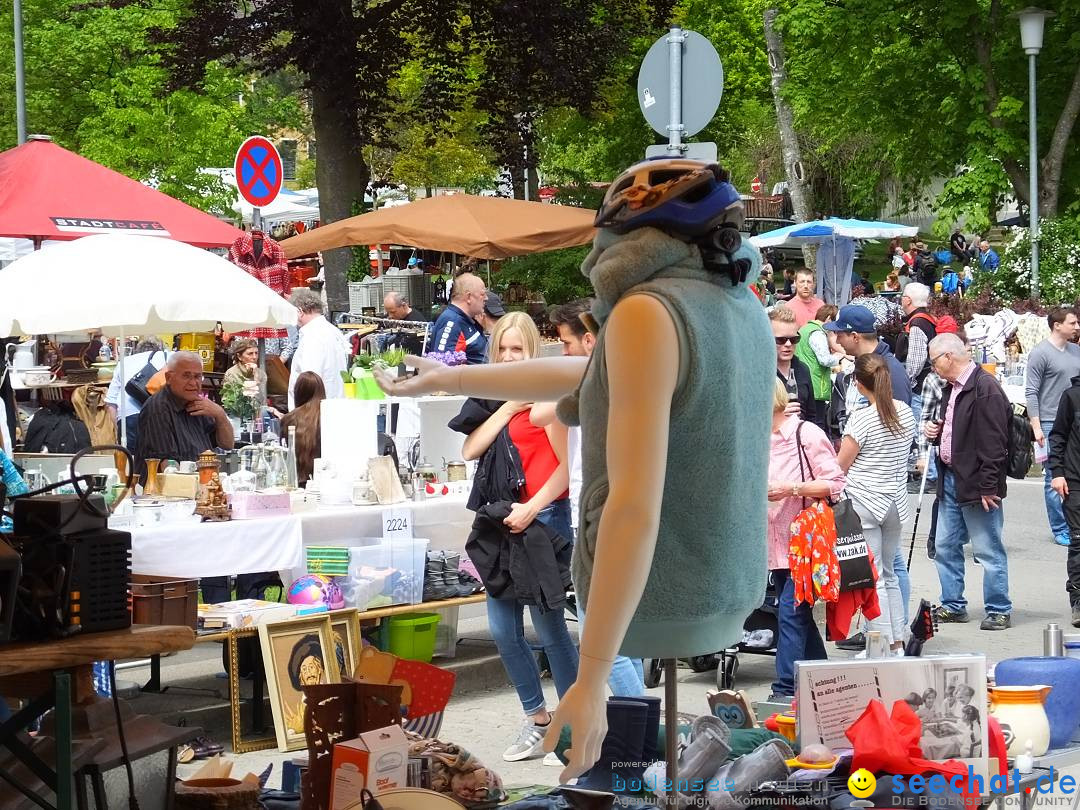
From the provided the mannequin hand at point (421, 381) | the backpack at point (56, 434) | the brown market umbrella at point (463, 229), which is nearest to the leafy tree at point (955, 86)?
the brown market umbrella at point (463, 229)

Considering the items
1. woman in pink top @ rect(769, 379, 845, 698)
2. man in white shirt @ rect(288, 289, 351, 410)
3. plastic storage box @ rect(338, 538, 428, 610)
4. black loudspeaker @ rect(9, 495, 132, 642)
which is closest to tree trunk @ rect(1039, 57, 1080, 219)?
man in white shirt @ rect(288, 289, 351, 410)

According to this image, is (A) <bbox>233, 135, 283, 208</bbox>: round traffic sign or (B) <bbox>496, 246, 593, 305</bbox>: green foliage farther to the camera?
(B) <bbox>496, 246, 593, 305</bbox>: green foliage

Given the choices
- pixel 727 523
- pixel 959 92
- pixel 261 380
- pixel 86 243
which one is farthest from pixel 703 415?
pixel 959 92

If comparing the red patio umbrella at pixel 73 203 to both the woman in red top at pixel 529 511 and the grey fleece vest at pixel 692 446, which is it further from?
the grey fleece vest at pixel 692 446

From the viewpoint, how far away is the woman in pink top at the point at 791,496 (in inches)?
298

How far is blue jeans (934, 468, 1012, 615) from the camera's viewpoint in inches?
373

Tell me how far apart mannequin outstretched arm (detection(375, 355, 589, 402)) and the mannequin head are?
354 centimetres

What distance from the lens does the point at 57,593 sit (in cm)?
381

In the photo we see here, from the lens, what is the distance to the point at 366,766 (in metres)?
4.46

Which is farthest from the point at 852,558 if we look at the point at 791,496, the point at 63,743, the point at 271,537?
the point at 63,743

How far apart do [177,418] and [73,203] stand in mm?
2546

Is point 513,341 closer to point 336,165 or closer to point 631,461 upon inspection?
point 631,461

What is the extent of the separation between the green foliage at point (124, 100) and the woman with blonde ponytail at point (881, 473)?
1604 centimetres

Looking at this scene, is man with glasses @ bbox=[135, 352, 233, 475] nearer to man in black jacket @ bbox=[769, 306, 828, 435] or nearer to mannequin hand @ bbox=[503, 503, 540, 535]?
mannequin hand @ bbox=[503, 503, 540, 535]
